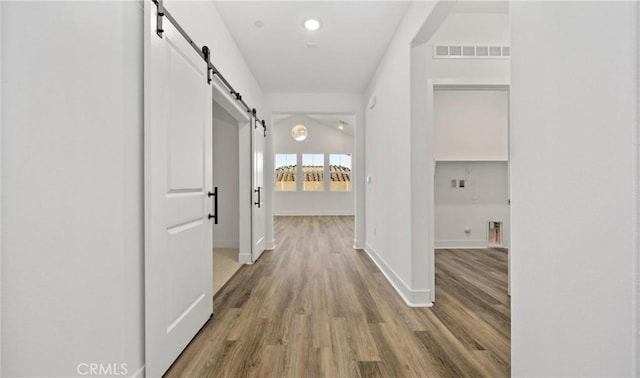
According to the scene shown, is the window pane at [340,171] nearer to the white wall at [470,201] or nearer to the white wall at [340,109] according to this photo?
the white wall at [340,109]

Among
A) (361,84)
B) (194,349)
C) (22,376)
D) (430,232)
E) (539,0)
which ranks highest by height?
(361,84)

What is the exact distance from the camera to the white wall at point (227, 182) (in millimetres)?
5160

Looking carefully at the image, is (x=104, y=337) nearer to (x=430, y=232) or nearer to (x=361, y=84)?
(x=430, y=232)

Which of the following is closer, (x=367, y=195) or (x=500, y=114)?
(x=500, y=114)

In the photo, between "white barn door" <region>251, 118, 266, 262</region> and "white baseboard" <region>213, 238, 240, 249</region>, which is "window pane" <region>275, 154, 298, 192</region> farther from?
"white barn door" <region>251, 118, 266, 262</region>

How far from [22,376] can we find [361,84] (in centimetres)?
476

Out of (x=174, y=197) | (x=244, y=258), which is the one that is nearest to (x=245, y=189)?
(x=244, y=258)

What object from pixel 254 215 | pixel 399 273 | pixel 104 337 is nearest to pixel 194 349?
pixel 104 337

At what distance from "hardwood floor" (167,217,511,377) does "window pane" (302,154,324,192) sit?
7264mm

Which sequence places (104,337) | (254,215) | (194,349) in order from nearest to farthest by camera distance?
1. (104,337)
2. (194,349)
3. (254,215)

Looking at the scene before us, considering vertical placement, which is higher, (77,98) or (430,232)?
(77,98)

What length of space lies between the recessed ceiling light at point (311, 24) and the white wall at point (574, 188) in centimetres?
213

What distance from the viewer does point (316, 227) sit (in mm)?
7793

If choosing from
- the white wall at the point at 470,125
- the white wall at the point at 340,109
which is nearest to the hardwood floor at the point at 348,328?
the white wall at the point at 340,109
